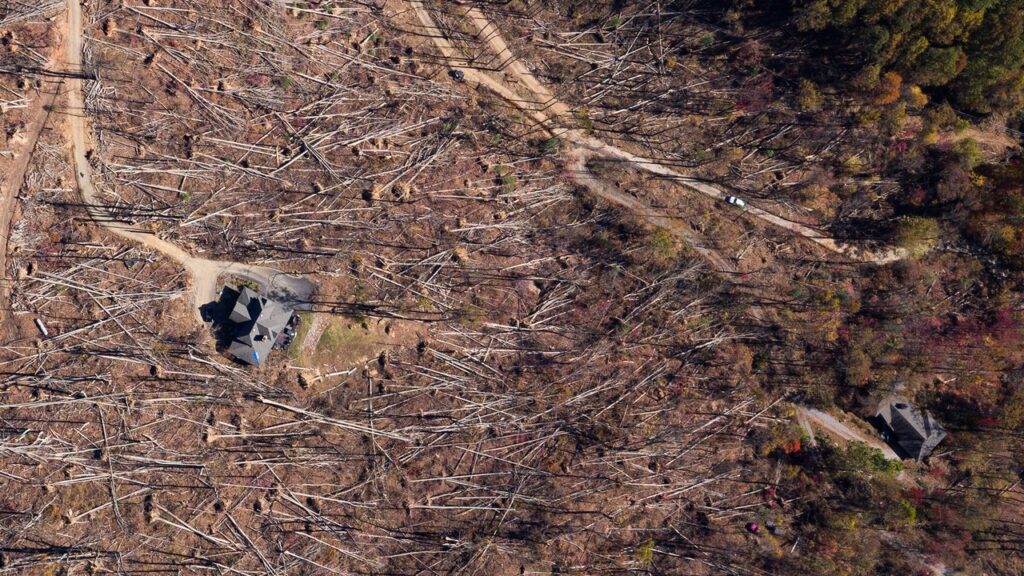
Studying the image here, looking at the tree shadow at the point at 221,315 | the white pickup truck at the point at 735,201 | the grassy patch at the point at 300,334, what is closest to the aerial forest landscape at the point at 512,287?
the grassy patch at the point at 300,334

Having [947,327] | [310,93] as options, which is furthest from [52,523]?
[947,327]

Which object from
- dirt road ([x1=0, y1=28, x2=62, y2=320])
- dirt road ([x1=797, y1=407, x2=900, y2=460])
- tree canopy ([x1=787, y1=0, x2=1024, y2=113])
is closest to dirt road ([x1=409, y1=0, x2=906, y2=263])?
tree canopy ([x1=787, y1=0, x2=1024, y2=113])

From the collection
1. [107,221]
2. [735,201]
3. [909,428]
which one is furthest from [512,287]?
[909,428]

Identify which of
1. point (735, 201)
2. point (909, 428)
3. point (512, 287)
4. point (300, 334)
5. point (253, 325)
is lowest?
point (909, 428)

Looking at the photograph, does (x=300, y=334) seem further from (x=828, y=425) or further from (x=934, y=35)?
(x=934, y=35)

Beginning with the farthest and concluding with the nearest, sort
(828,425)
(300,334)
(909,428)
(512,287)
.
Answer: (828,425), (909,428), (512,287), (300,334)

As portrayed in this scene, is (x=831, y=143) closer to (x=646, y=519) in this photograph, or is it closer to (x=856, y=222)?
(x=856, y=222)
